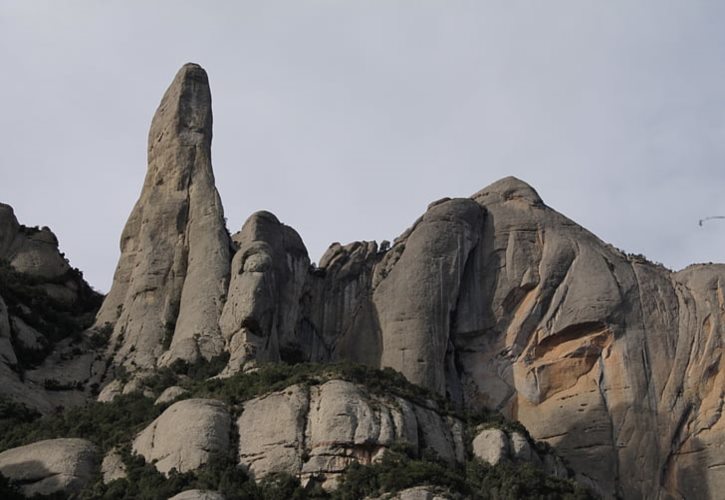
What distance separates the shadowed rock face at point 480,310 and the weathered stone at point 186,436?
8483 mm

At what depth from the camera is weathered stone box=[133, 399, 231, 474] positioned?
52.7 meters

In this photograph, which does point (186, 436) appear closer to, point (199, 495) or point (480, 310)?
point (199, 495)

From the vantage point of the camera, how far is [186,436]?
175 ft

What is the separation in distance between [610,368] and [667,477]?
460 centimetres

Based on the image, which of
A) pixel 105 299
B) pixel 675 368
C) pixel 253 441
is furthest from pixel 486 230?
pixel 253 441

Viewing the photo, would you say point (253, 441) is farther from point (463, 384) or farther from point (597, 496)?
point (463, 384)

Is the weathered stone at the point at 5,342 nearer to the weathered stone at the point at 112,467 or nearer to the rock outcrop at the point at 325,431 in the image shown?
the weathered stone at the point at 112,467

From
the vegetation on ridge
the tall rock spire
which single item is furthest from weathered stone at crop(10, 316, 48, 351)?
the vegetation on ridge

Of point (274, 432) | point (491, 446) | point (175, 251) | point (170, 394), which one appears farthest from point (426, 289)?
point (274, 432)

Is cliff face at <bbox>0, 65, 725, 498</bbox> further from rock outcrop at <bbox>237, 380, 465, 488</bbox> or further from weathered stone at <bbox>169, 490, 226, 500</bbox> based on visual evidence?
weathered stone at <bbox>169, 490, 226, 500</bbox>

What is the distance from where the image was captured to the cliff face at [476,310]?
→ 217 ft

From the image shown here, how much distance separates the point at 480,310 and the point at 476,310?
0.17 m

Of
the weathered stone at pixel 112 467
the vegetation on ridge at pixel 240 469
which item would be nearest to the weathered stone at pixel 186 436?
the vegetation on ridge at pixel 240 469

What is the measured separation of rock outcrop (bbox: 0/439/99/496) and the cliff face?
8.69 m
